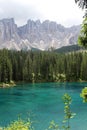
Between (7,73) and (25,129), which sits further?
(7,73)

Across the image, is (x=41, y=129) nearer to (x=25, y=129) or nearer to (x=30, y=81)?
(x=25, y=129)

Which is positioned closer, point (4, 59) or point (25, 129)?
point (25, 129)

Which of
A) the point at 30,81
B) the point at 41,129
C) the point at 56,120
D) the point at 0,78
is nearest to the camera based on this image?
the point at 41,129

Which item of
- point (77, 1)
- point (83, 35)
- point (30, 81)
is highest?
point (77, 1)

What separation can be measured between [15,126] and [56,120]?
2855cm

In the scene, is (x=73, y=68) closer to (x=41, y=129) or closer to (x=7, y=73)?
(x=7, y=73)

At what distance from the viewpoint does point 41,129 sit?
136 feet

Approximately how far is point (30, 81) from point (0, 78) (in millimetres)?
28952

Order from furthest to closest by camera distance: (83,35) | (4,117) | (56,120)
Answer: (4,117)
(56,120)
(83,35)

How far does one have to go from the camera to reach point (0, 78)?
6206 inches

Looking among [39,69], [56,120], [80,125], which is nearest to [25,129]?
[80,125]

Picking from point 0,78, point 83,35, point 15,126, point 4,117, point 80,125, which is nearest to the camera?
point 83,35

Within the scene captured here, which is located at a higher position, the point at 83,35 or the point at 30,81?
the point at 83,35

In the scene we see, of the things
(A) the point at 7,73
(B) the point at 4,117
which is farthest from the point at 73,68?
(B) the point at 4,117
